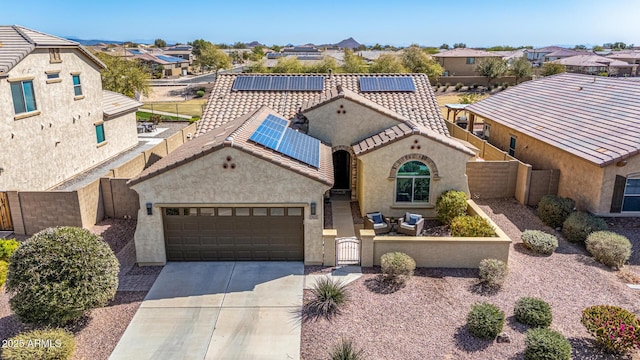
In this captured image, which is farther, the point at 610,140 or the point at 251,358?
the point at 610,140

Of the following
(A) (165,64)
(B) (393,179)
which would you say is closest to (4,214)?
(B) (393,179)

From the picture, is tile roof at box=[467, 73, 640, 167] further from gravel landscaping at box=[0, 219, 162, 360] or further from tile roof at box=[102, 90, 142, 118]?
tile roof at box=[102, 90, 142, 118]

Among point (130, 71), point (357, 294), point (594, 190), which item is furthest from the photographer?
point (130, 71)

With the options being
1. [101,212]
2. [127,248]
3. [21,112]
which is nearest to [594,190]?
[127,248]

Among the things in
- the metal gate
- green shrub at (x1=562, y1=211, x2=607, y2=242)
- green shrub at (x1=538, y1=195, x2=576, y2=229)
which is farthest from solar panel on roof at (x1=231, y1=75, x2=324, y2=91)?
green shrub at (x1=562, y1=211, x2=607, y2=242)

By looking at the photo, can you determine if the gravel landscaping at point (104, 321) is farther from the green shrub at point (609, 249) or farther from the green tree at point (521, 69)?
the green tree at point (521, 69)

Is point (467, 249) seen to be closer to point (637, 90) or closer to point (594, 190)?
point (594, 190)
